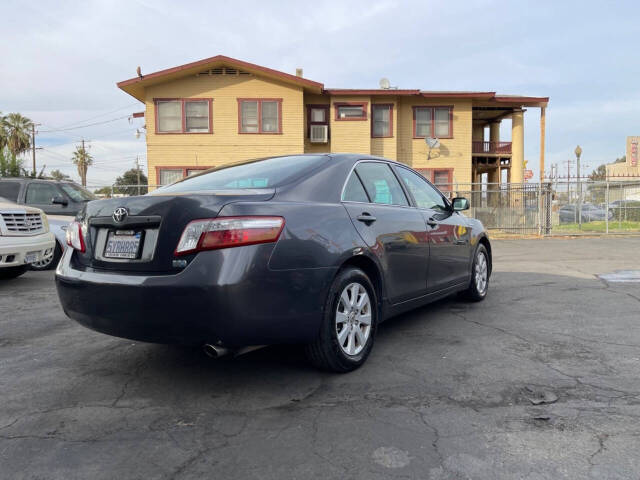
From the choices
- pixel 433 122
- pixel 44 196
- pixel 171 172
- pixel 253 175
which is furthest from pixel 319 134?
pixel 253 175

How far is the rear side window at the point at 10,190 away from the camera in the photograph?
9633 millimetres

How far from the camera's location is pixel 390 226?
423 cm

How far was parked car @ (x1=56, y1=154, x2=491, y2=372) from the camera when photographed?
118 inches

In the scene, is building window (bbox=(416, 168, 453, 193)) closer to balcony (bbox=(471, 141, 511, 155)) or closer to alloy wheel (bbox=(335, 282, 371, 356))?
balcony (bbox=(471, 141, 511, 155))

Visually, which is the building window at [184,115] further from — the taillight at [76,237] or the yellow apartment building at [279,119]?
the taillight at [76,237]

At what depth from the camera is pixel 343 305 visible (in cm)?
363

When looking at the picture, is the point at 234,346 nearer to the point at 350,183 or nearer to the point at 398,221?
the point at 350,183

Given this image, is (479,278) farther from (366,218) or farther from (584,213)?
(584,213)

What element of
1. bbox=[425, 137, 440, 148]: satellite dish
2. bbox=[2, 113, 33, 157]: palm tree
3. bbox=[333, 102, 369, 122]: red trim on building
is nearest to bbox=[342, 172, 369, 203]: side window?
bbox=[333, 102, 369, 122]: red trim on building

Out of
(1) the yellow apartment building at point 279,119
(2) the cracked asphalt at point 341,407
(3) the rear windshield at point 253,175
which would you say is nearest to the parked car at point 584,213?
(1) the yellow apartment building at point 279,119

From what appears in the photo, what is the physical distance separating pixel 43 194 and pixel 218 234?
27.6 ft

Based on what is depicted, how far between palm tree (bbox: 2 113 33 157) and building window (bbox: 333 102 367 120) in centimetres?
3583

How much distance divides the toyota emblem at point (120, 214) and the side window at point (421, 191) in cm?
259

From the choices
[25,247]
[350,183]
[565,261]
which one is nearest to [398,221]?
[350,183]
